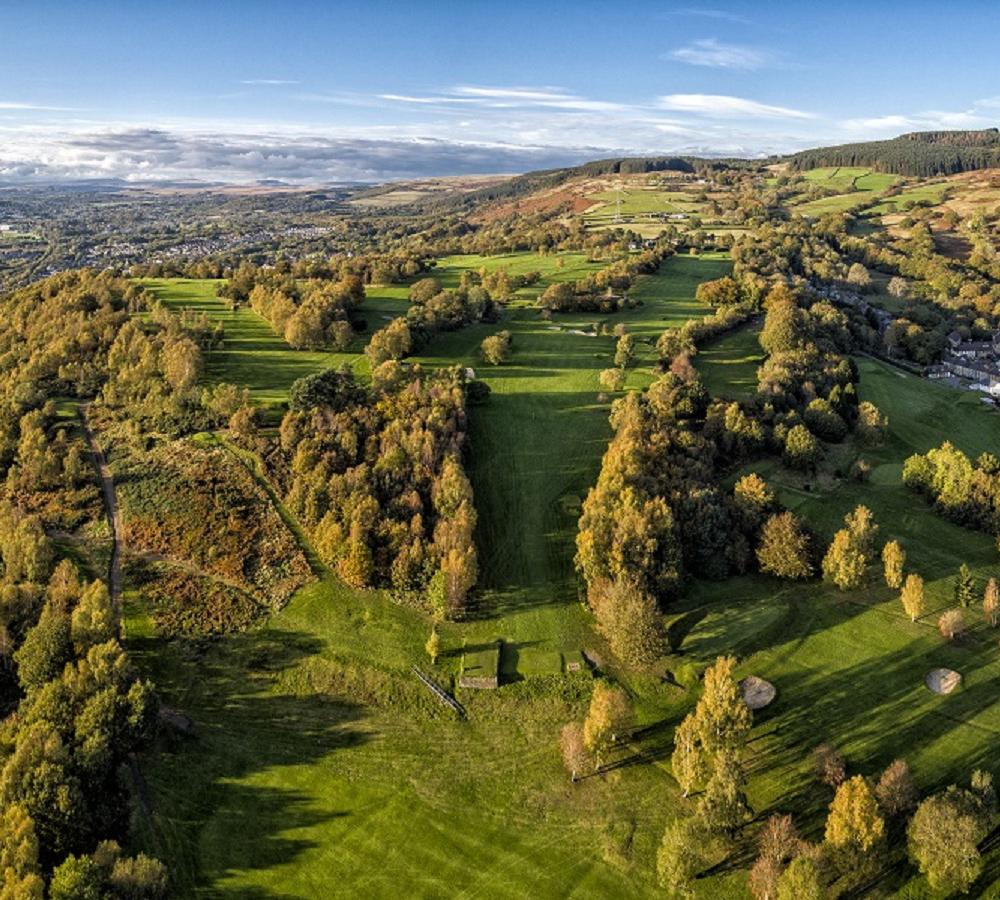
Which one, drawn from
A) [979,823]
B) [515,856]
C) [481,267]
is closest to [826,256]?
[481,267]

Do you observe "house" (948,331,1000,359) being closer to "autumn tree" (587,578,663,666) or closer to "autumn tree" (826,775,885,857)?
"autumn tree" (587,578,663,666)

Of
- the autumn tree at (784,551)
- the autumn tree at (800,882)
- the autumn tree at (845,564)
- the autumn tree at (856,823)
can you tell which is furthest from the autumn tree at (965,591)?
the autumn tree at (800,882)

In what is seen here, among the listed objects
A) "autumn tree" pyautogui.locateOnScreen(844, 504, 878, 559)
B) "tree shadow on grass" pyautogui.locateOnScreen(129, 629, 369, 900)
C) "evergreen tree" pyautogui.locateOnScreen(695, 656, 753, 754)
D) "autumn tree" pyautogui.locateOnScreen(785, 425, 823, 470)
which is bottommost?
"tree shadow on grass" pyautogui.locateOnScreen(129, 629, 369, 900)

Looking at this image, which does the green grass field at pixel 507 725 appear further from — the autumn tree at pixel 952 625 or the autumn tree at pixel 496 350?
the autumn tree at pixel 496 350

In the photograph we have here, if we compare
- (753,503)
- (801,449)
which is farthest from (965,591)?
(801,449)

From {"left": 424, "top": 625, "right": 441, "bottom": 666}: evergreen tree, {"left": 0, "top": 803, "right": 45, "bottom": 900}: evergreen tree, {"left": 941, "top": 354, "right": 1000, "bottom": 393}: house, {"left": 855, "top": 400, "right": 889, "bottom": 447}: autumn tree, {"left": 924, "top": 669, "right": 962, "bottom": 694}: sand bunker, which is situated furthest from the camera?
{"left": 941, "top": 354, "right": 1000, "bottom": 393}: house

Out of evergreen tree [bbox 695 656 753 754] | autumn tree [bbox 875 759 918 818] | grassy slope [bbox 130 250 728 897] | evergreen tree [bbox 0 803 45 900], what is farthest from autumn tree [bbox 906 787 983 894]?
evergreen tree [bbox 0 803 45 900]

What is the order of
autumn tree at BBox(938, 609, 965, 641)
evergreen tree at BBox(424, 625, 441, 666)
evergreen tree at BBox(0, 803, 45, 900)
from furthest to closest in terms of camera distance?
autumn tree at BBox(938, 609, 965, 641)
evergreen tree at BBox(424, 625, 441, 666)
evergreen tree at BBox(0, 803, 45, 900)
